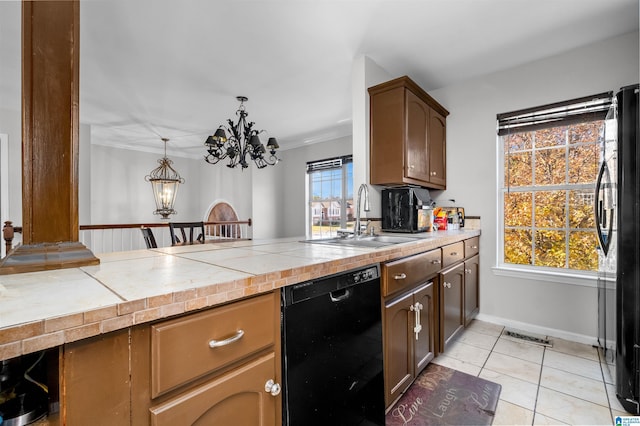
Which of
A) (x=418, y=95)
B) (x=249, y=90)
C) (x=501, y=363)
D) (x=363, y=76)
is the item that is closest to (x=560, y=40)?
(x=418, y=95)

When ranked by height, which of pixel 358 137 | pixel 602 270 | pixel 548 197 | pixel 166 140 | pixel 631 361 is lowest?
pixel 631 361

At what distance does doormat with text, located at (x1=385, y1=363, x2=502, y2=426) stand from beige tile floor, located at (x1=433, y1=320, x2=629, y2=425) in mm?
63

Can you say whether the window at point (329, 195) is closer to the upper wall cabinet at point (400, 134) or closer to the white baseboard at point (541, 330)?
the upper wall cabinet at point (400, 134)

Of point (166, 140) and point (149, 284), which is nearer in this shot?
point (149, 284)

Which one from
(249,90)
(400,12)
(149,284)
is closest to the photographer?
(149,284)

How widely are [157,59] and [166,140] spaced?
10.1 feet

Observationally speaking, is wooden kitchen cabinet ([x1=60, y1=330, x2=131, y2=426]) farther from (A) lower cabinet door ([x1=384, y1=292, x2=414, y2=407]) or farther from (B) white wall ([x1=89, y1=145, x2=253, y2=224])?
(B) white wall ([x1=89, y1=145, x2=253, y2=224])

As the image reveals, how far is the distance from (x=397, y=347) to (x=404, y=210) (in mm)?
1290

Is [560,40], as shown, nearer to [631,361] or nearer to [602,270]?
[602,270]

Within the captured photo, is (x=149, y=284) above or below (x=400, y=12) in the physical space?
below

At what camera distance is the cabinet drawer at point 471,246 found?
250cm

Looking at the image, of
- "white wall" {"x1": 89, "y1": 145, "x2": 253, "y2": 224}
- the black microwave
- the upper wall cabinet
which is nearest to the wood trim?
the upper wall cabinet

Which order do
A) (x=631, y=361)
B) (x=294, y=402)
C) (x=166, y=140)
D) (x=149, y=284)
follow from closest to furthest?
(x=149, y=284) < (x=294, y=402) < (x=631, y=361) < (x=166, y=140)

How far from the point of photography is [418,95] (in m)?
2.55
